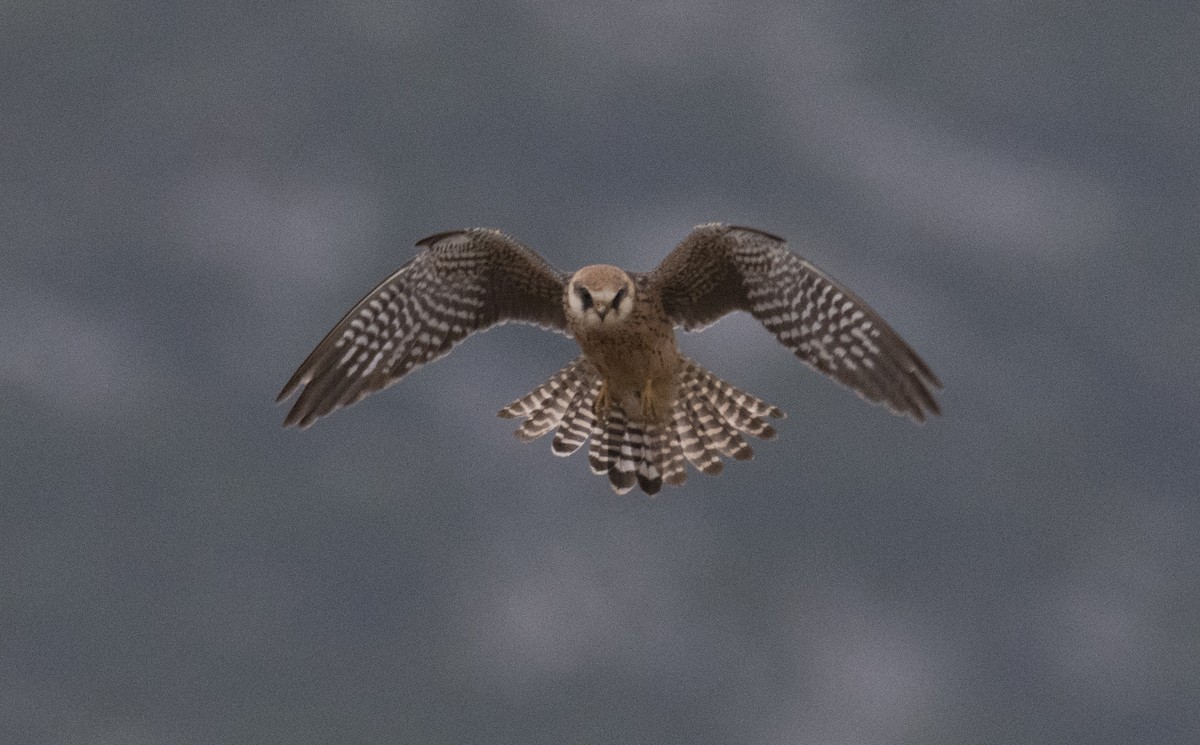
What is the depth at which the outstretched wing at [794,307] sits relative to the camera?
12.3 m

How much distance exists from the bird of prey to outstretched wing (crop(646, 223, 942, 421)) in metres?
0.01

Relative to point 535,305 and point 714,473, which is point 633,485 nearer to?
point 714,473

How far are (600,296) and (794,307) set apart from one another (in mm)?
1400

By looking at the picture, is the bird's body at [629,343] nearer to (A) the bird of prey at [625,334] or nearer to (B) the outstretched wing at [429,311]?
(A) the bird of prey at [625,334]

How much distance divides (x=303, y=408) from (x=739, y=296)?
3.33 meters

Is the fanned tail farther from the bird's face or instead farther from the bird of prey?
the bird's face

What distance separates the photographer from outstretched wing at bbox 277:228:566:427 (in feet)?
44.0

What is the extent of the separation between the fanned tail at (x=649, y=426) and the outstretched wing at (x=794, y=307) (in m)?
0.93

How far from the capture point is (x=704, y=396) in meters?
14.6

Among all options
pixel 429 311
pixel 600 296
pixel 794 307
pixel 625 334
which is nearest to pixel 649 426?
pixel 625 334

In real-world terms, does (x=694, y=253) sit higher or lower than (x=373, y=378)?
higher

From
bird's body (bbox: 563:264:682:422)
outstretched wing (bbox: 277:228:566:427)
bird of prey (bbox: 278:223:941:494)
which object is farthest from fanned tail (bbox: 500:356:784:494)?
outstretched wing (bbox: 277:228:566:427)

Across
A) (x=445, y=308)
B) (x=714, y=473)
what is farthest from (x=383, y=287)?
(x=714, y=473)

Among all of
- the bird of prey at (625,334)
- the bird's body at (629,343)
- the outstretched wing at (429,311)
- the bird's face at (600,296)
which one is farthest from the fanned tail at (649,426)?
the bird's face at (600,296)
